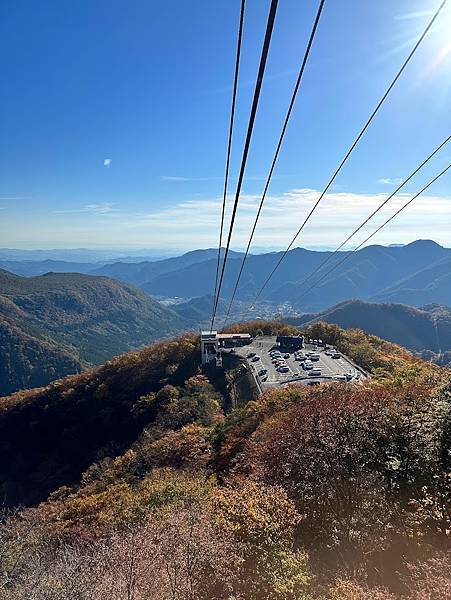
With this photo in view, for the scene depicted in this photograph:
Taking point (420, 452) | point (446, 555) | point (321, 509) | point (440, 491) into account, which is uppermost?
point (420, 452)

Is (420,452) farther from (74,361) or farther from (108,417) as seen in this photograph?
(74,361)

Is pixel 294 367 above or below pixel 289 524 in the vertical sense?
below

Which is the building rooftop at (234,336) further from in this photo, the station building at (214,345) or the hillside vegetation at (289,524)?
the hillside vegetation at (289,524)

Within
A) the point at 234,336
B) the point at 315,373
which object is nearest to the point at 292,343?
the point at 234,336

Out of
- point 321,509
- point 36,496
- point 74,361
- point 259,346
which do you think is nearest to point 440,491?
point 321,509

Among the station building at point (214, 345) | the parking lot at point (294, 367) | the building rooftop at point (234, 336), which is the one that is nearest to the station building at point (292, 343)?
the parking lot at point (294, 367)

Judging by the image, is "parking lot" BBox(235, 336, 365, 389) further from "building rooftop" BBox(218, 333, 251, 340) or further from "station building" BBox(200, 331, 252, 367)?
"building rooftop" BBox(218, 333, 251, 340)

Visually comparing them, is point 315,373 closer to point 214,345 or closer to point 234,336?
point 214,345

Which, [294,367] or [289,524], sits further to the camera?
[294,367]
